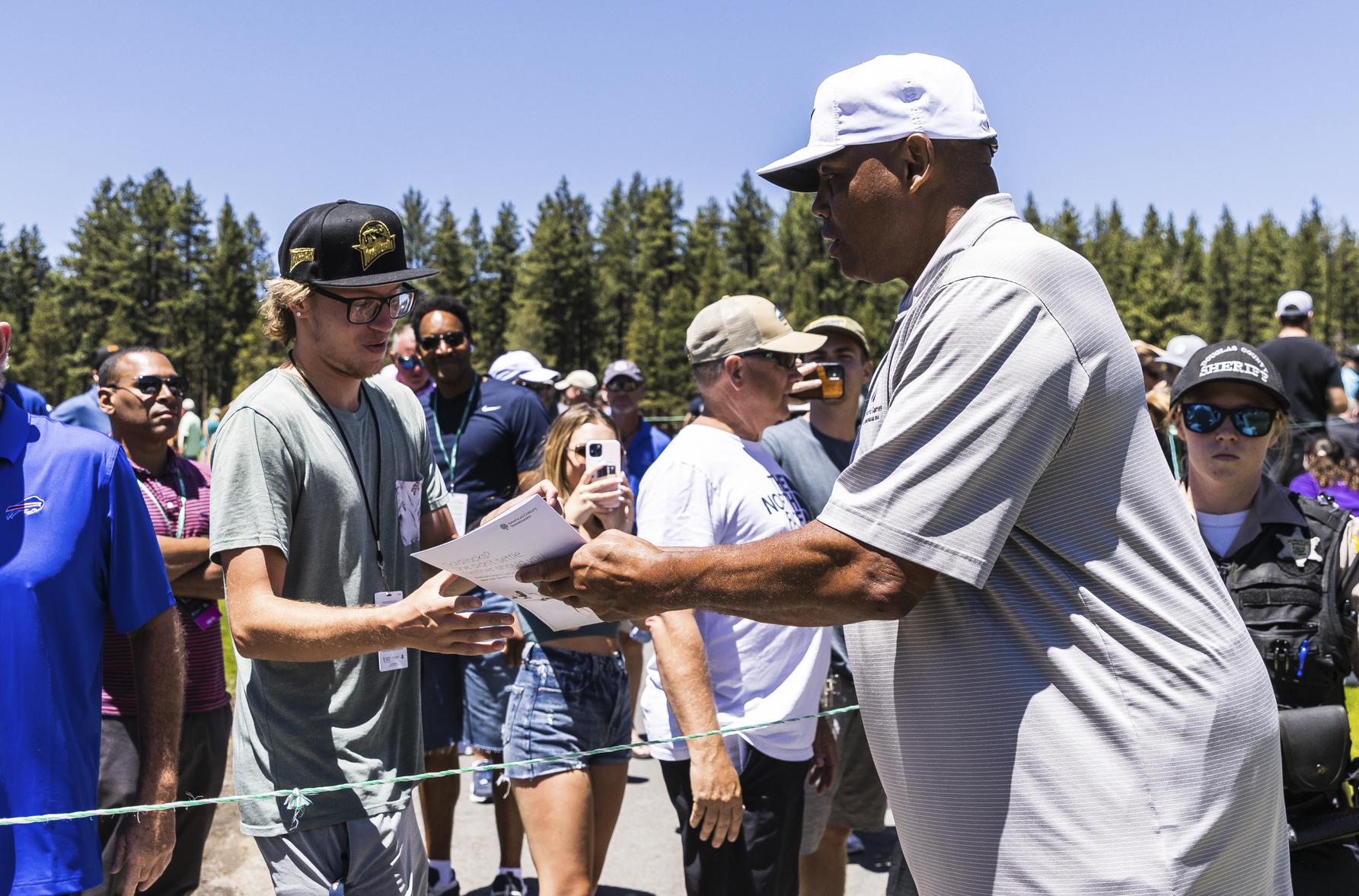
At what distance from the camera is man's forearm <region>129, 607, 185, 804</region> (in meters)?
2.69

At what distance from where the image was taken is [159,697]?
8.98 feet

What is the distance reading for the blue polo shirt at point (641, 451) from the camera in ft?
30.2

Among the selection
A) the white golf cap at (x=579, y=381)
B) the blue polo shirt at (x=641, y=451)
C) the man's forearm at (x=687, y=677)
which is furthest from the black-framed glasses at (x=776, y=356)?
the white golf cap at (x=579, y=381)

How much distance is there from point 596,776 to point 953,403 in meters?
2.58

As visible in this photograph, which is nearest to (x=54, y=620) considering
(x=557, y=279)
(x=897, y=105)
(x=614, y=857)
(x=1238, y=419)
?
(x=897, y=105)

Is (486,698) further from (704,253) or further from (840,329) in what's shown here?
(704,253)

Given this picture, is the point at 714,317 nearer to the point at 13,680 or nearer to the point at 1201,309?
the point at 13,680

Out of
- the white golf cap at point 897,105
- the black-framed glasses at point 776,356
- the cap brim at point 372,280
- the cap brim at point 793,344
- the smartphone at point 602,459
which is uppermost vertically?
the white golf cap at point 897,105

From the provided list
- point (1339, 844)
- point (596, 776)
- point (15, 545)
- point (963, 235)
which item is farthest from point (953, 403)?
point (596, 776)

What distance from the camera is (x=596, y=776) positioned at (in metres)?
3.98

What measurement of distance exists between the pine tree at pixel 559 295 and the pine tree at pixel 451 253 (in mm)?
4739

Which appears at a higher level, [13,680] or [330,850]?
[13,680]

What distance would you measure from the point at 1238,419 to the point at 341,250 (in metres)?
2.61

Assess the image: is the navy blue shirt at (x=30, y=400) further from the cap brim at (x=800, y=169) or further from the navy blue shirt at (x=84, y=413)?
the navy blue shirt at (x=84, y=413)
